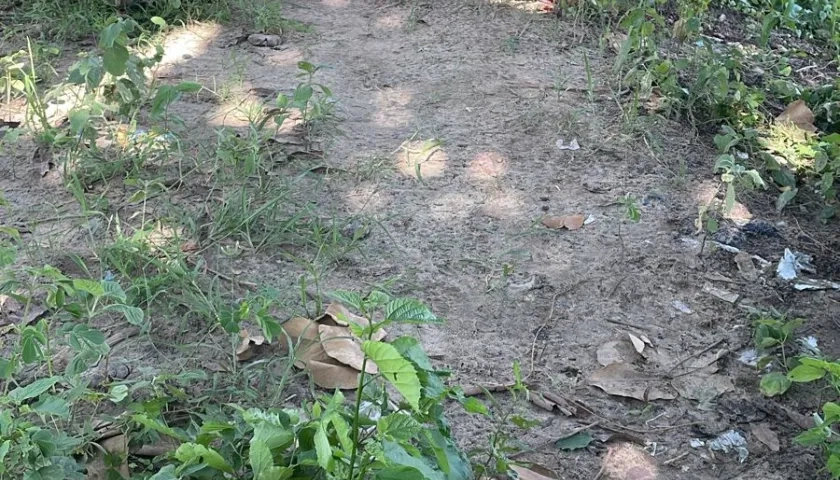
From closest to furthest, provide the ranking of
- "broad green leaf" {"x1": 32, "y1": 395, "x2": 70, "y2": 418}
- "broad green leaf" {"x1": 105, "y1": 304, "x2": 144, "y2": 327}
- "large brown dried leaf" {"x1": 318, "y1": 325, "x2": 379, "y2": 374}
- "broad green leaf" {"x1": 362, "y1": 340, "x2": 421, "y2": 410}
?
"broad green leaf" {"x1": 362, "y1": 340, "x2": 421, "y2": 410}, "broad green leaf" {"x1": 32, "y1": 395, "x2": 70, "y2": 418}, "broad green leaf" {"x1": 105, "y1": 304, "x2": 144, "y2": 327}, "large brown dried leaf" {"x1": 318, "y1": 325, "x2": 379, "y2": 374}

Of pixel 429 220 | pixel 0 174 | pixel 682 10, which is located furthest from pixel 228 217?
pixel 682 10

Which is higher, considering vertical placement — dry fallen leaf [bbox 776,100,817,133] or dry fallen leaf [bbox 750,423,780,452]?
dry fallen leaf [bbox 776,100,817,133]

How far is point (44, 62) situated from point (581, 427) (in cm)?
282

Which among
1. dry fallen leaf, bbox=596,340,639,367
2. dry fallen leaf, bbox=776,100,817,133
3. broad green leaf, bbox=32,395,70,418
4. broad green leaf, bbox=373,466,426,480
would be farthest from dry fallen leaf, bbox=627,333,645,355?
dry fallen leaf, bbox=776,100,817,133

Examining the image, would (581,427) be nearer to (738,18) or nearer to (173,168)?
(173,168)

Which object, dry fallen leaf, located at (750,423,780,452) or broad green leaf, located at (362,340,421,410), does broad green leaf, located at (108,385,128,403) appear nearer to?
broad green leaf, located at (362,340,421,410)

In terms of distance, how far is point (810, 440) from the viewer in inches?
74.5

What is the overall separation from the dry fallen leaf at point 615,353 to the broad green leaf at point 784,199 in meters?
1.09

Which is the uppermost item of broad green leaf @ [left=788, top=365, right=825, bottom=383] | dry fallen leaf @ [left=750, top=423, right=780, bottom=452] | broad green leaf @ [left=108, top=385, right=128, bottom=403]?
broad green leaf @ [left=788, top=365, right=825, bottom=383]

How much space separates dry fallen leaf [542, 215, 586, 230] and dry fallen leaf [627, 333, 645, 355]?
0.57 m

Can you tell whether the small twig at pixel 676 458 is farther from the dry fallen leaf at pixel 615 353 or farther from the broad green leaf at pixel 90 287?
the broad green leaf at pixel 90 287

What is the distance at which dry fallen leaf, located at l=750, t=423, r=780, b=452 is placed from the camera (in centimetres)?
208

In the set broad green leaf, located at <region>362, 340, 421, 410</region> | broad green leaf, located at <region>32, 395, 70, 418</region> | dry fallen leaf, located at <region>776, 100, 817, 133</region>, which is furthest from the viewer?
dry fallen leaf, located at <region>776, 100, 817, 133</region>

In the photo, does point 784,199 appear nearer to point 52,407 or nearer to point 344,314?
point 344,314
